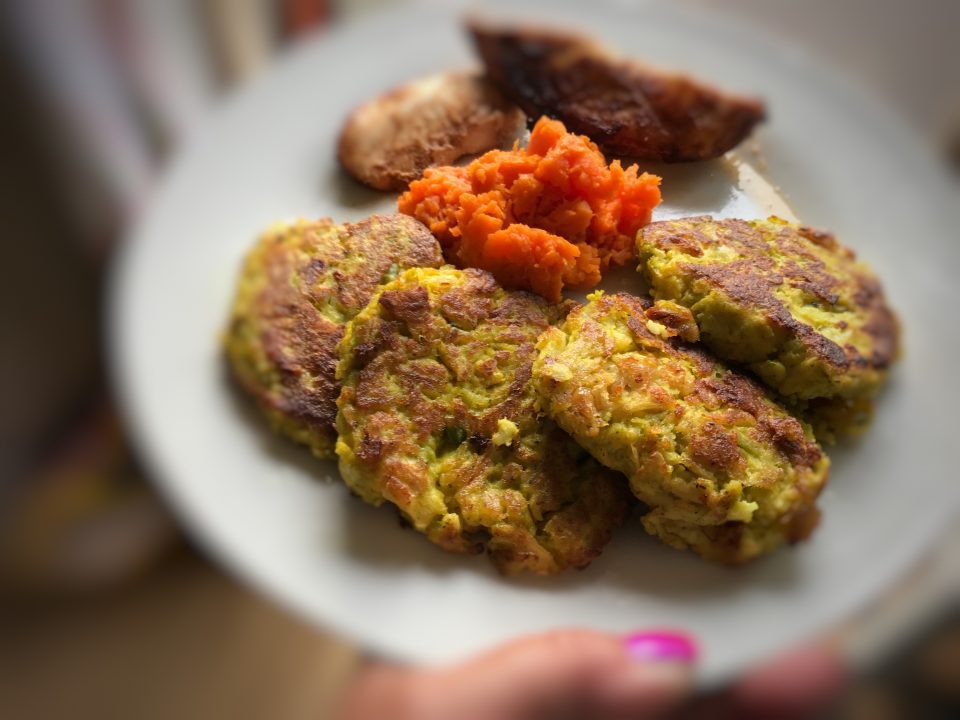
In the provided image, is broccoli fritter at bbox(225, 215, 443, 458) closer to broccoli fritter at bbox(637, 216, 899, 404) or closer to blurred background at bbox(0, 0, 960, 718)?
blurred background at bbox(0, 0, 960, 718)

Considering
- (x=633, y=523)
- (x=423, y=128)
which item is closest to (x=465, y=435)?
(x=633, y=523)

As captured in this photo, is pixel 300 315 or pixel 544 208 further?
pixel 300 315

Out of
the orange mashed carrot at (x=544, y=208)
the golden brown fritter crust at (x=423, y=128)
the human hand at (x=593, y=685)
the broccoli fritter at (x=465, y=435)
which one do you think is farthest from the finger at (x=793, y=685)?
the golden brown fritter crust at (x=423, y=128)

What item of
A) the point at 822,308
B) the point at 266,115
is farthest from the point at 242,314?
the point at 822,308

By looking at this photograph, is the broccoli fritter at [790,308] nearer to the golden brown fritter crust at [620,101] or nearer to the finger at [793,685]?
the golden brown fritter crust at [620,101]

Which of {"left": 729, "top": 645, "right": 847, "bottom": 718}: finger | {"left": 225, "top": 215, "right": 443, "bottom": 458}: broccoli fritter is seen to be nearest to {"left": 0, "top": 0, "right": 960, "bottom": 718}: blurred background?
{"left": 729, "top": 645, "right": 847, "bottom": 718}: finger

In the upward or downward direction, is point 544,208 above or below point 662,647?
above

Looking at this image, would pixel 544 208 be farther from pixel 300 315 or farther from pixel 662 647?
pixel 662 647

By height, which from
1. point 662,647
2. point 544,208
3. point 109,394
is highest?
point 544,208
